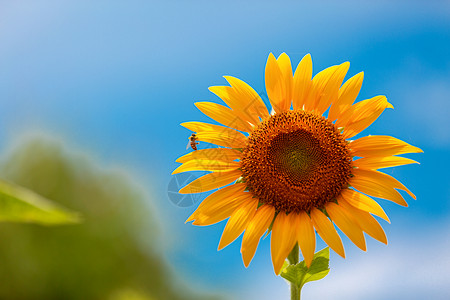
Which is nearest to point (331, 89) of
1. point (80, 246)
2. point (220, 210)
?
point (220, 210)

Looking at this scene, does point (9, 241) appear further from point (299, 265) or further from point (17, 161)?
point (299, 265)

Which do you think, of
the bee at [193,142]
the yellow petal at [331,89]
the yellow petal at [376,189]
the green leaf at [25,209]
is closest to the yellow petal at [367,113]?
the yellow petal at [331,89]

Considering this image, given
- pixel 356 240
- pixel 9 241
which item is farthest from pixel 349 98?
pixel 9 241

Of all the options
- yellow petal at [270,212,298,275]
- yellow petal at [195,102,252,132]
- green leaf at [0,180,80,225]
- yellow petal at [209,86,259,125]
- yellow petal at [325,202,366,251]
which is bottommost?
green leaf at [0,180,80,225]

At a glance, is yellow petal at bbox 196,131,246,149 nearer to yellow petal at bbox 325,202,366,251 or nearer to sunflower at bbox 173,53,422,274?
sunflower at bbox 173,53,422,274

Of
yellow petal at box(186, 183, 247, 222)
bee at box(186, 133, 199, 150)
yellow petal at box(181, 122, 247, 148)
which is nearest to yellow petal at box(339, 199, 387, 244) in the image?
yellow petal at box(186, 183, 247, 222)

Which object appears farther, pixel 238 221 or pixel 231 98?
pixel 231 98

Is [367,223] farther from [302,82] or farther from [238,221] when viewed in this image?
[302,82]
